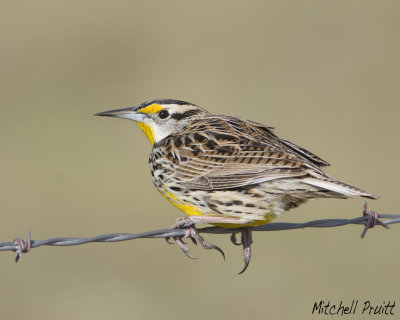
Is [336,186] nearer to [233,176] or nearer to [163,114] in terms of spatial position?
[233,176]

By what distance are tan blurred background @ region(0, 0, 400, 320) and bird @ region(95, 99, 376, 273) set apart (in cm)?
263

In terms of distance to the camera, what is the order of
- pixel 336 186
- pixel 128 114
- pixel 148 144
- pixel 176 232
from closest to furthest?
pixel 336 186 < pixel 176 232 < pixel 128 114 < pixel 148 144

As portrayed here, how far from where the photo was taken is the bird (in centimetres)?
439

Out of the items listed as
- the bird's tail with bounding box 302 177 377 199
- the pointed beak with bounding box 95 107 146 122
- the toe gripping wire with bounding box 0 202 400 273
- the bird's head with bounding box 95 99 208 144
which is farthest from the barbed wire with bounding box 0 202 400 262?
the pointed beak with bounding box 95 107 146 122

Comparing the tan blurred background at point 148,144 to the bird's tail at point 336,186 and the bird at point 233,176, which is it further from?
the bird's tail at point 336,186

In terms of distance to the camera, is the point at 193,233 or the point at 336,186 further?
the point at 193,233

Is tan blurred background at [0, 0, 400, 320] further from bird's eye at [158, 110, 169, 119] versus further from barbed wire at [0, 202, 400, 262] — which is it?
barbed wire at [0, 202, 400, 262]

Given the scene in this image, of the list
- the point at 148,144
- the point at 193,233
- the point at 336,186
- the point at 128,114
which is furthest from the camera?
the point at 148,144

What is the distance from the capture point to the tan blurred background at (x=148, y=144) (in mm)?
7727

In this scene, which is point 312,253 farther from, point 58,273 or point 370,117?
point 370,117

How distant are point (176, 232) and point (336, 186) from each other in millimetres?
894

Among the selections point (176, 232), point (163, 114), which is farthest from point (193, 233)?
point (163, 114)

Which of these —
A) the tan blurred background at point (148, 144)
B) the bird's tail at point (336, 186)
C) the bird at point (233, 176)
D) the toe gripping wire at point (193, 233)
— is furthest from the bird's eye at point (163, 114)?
the tan blurred background at point (148, 144)

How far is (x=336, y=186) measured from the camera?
4.18 m
